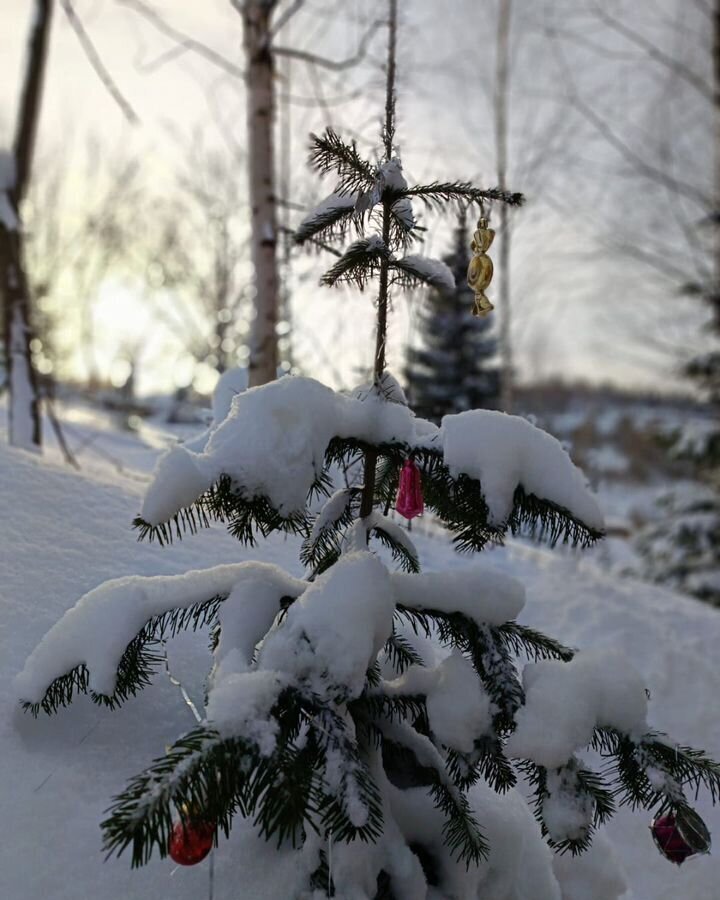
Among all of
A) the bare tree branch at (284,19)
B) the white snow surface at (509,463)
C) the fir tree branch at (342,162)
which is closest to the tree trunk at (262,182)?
the bare tree branch at (284,19)

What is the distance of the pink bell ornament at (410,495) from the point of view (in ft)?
4.59

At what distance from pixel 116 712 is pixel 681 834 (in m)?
1.34

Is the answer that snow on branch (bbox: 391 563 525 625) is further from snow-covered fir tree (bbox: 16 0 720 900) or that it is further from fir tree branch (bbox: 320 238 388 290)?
fir tree branch (bbox: 320 238 388 290)

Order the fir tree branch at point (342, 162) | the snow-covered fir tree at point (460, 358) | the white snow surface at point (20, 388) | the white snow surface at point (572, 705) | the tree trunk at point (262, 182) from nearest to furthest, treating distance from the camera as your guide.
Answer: the white snow surface at point (572, 705) → the fir tree branch at point (342, 162) → the white snow surface at point (20, 388) → the tree trunk at point (262, 182) → the snow-covered fir tree at point (460, 358)

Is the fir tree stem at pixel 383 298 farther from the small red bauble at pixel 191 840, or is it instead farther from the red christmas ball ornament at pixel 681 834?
the red christmas ball ornament at pixel 681 834

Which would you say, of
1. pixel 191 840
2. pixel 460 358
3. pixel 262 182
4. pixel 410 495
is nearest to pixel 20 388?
pixel 262 182

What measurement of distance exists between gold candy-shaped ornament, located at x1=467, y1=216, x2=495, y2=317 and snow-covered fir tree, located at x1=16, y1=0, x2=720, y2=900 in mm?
130

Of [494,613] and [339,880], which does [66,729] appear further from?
[494,613]

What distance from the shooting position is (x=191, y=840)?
3.81ft

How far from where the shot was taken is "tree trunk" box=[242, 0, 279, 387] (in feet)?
14.6

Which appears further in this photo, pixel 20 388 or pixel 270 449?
pixel 20 388

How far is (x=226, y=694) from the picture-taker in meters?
1.22

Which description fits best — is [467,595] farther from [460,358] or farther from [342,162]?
[460,358]

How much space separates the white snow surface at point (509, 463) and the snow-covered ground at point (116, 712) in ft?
Result: 3.25
